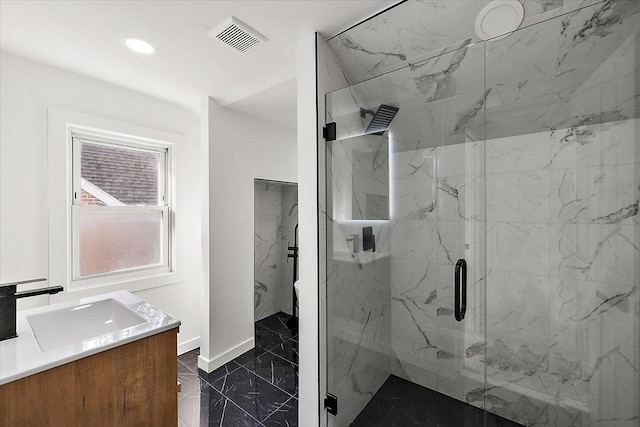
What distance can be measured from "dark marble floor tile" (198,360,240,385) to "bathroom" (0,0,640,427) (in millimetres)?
186

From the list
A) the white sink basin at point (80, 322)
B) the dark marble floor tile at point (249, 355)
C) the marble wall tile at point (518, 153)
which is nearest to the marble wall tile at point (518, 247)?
the marble wall tile at point (518, 153)

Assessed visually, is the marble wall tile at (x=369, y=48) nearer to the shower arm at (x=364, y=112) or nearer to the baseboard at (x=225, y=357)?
the shower arm at (x=364, y=112)

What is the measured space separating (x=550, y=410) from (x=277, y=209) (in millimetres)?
2992

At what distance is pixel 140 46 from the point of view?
1736 millimetres

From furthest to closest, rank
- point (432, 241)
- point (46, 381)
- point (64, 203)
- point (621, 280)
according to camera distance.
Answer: point (64, 203) < point (432, 241) < point (621, 280) < point (46, 381)

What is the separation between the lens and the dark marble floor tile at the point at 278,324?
3172mm

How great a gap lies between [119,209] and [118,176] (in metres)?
0.29

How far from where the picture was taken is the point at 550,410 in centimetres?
157

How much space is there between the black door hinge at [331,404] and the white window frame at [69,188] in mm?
→ 1817

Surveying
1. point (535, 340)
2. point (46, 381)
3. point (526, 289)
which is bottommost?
point (535, 340)

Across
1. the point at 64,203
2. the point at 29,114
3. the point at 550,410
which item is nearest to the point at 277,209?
the point at 64,203

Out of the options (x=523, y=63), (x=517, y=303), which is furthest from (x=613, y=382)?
(x=523, y=63)

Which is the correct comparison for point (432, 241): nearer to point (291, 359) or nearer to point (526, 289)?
point (526, 289)

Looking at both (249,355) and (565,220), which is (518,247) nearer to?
(565,220)
